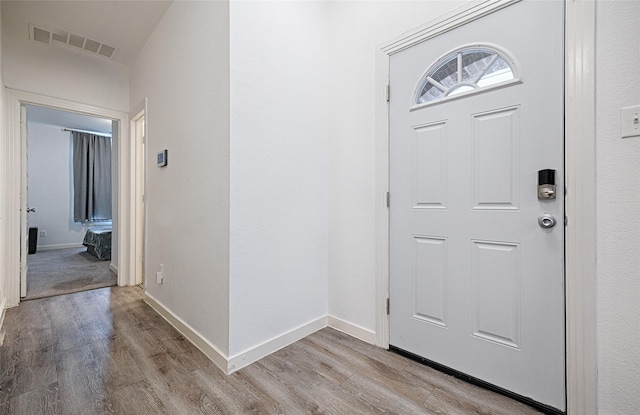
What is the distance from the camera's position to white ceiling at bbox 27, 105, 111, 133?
5.11m

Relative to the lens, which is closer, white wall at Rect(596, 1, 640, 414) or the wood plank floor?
white wall at Rect(596, 1, 640, 414)

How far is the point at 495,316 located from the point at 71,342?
271cm

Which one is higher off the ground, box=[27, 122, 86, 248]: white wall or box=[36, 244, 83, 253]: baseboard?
box=[27, 122, 86, 248]: white wall

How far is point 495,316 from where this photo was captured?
4.78 feet

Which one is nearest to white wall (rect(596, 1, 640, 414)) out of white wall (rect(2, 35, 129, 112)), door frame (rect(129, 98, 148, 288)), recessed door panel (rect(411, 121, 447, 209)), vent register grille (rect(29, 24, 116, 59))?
recessed door panel (rect(411, 121, 447, 209))

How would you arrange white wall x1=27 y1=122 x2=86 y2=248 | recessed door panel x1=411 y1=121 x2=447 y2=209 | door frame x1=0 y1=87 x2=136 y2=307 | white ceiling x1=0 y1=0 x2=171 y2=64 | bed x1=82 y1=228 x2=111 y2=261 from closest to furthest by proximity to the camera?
recessed door panel x1=411 y1=121 x2=447 y2=209 < white ceiling x1=0 y1=0 x2=171 y2=64 < door frame x1=0 y1=87 x2=136 y2=307 < bed x1=82 y1=228 x2=111 y2=261 < white wall x1=27 y1=122 x2=86 y2=248

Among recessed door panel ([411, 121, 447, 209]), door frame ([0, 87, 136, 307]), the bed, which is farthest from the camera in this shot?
the bed

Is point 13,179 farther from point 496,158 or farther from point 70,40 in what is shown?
point 496,158

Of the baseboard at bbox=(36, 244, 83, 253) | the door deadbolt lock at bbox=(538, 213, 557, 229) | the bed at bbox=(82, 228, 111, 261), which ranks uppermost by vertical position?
the door deadbolt lock at bbox=(538, 213, 557, 229)

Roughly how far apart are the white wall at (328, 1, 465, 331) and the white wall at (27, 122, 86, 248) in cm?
690

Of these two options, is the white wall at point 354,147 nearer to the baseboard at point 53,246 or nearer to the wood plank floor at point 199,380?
the wood plank floor at point 199,380

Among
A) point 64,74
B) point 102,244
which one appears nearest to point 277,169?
point 64,74

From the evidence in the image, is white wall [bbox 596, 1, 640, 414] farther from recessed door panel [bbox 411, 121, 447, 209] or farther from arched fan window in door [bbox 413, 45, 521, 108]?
recessed door panel [bbox 411, 121, 447, 209]

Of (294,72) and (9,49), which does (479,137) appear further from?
(9,49)
